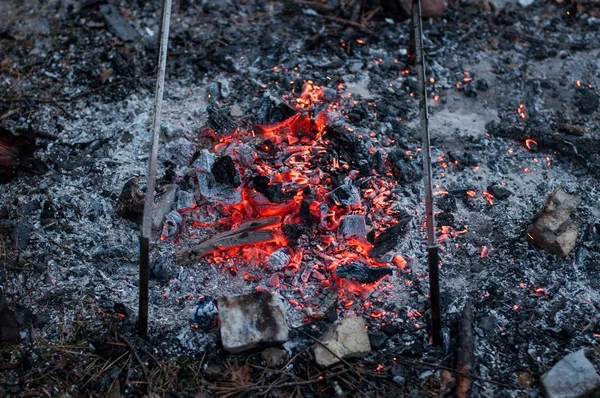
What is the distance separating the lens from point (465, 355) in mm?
3822

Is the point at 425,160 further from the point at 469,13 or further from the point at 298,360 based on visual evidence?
the point at 469,13

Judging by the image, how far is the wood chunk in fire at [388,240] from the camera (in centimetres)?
449

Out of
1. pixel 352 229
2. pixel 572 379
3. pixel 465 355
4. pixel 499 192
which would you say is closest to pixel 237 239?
pixel 352 229

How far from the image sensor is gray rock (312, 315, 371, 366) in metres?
3.79

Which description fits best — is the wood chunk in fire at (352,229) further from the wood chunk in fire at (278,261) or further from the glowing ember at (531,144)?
the glowing ember at (531,144)

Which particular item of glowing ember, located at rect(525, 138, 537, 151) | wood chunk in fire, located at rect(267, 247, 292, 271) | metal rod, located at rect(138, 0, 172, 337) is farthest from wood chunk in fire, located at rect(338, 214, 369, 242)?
glowing ember, located at rect(525, 138, 537, 151)

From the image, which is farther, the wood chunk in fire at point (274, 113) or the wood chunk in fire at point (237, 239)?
the wood chunk in fire at point (274, 113)

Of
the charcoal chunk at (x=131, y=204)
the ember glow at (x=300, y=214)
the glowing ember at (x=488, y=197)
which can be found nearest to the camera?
the ember glow at (x=300, y=214)

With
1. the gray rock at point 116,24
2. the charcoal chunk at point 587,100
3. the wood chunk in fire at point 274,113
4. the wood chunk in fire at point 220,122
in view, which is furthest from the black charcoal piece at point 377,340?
the gray rock at point 116,24

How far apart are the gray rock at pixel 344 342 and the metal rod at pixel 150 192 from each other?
1.21 meters

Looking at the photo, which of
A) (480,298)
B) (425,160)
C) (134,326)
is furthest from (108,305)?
(480,298)

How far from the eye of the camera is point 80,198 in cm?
495

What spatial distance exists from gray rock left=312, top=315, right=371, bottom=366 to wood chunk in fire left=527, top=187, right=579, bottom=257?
5.81ft

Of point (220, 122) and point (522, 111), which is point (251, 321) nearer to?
point (220, 122)
